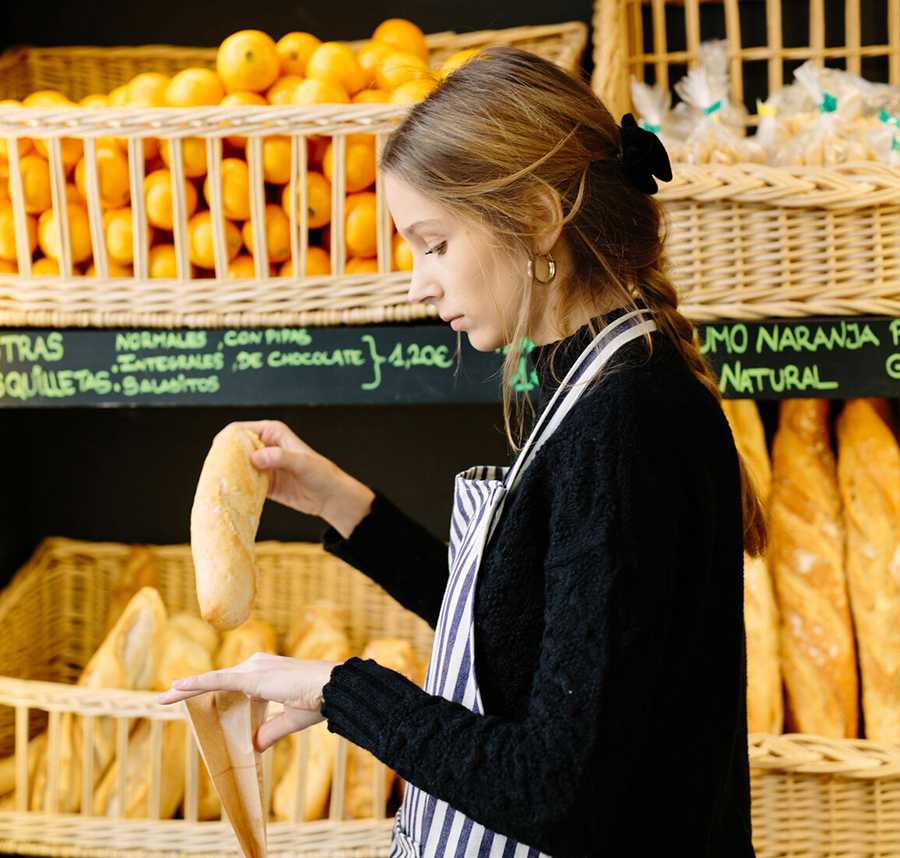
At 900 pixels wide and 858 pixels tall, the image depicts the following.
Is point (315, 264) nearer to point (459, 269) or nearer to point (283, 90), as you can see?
point (283, 90)

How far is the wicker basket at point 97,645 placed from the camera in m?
1.51

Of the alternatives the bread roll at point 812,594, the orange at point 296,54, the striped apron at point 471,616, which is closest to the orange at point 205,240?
the orange at point 296,54

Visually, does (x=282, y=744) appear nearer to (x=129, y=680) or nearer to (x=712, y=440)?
(x=129, y=680)

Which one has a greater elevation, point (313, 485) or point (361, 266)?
point (361, 266)

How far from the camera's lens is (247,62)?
1.49 meters

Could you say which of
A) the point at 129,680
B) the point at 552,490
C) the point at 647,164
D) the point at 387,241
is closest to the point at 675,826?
the point at 552,490

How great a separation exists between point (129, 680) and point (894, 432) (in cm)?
120

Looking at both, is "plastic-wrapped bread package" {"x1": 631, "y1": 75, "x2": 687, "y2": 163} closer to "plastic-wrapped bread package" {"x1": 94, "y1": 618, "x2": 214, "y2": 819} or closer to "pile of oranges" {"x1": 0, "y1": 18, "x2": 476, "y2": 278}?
"pile of oranges" {"x1": 0, "y1": 18, "x2": 476, "y2": 278}

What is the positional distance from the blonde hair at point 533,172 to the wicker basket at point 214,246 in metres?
0.46

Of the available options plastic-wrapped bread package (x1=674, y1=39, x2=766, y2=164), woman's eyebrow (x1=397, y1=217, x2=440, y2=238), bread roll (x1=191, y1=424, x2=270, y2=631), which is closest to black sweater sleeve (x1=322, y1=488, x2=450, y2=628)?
bread roll (x1=191, y1=424, x2=270, y2=631)

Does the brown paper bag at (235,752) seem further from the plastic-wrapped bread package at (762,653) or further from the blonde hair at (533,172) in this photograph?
the plastic-wrapped bread package at (762,653)

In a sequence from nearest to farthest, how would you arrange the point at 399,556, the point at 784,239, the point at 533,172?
the point at 533,172 → the point at 399,556 → the point at 784,239

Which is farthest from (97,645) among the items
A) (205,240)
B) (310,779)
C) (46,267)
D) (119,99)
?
(119,99)

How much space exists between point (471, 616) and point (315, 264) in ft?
2.32
